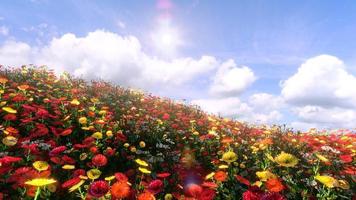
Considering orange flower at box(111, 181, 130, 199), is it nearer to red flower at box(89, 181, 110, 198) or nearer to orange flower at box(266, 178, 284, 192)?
red flower at box(89, 181, 110, 198)

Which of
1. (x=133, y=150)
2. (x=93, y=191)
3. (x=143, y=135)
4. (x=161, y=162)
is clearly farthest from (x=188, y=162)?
(x=93, y=191)

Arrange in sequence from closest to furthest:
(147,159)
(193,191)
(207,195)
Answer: (207,195), (193,191), (147,159)

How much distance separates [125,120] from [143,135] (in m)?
1.17

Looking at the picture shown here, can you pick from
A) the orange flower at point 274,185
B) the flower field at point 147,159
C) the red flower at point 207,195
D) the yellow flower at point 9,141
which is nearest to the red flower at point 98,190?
the flower field at point 147,159

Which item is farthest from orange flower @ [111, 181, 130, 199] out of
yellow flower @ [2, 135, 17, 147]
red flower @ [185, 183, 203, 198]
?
yellow flower @ [2, 135, 17, 147]

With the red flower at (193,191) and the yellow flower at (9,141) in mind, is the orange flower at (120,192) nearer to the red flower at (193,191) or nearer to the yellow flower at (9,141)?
the red flower at (193,191)

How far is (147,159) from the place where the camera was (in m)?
7.43

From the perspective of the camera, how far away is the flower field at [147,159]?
5258mm

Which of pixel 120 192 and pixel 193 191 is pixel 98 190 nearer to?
pixel 120 192

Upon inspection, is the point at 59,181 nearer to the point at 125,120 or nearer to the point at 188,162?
the point at 188,162

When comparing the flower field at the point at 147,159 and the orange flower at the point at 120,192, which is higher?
the flower field at the point at 147,159

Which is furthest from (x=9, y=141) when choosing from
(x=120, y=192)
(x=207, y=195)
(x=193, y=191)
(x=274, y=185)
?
(x=274, y=185)

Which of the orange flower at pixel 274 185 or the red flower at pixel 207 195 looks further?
the orange flower at pixel 274 185

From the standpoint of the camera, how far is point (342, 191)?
6.29 metres
